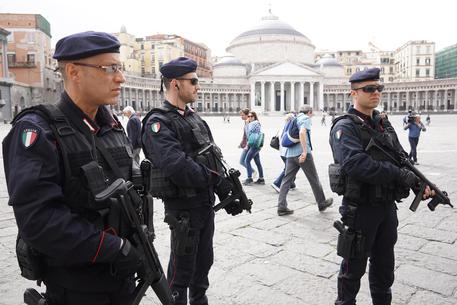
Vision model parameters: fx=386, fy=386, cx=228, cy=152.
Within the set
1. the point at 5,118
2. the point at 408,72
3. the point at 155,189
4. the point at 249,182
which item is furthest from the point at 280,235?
the point at 408,72

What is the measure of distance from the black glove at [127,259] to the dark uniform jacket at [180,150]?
92 centimetres

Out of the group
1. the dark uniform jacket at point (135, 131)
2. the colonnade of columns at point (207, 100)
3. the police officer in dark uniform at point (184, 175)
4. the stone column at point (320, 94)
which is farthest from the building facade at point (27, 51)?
the stone column at point (320, 94)

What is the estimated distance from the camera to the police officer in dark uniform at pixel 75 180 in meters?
1.49

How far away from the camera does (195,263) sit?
2648mm

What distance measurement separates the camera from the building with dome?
70.8 metres

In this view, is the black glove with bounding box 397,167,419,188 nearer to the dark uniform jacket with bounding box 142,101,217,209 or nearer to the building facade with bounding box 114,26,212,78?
the dark uniform jacket with bounding box 142,101,217,209

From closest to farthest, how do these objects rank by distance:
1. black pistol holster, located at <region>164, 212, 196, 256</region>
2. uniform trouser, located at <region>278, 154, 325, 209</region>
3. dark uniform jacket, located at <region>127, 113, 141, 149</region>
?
black pistol holster, located at <region>164, 212, 196, 256</region> < uniform trouser, located at <region>278, 154, 325, 209</region> < dark uniform jacket, located at <region>127, 113, 141, 149</region>

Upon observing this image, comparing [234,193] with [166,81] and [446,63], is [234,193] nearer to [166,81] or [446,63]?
[166,81]

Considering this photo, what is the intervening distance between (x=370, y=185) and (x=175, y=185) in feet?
4.42

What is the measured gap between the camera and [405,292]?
3.27 m

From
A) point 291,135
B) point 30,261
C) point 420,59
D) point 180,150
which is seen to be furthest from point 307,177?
point 420,59

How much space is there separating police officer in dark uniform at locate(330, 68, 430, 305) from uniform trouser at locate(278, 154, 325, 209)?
294 cm

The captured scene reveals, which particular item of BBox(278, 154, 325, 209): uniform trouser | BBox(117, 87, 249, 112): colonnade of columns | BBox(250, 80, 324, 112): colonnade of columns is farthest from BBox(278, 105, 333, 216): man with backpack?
BBox(250, 80, 324, 112): colonnade of columns

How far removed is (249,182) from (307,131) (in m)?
2.34
